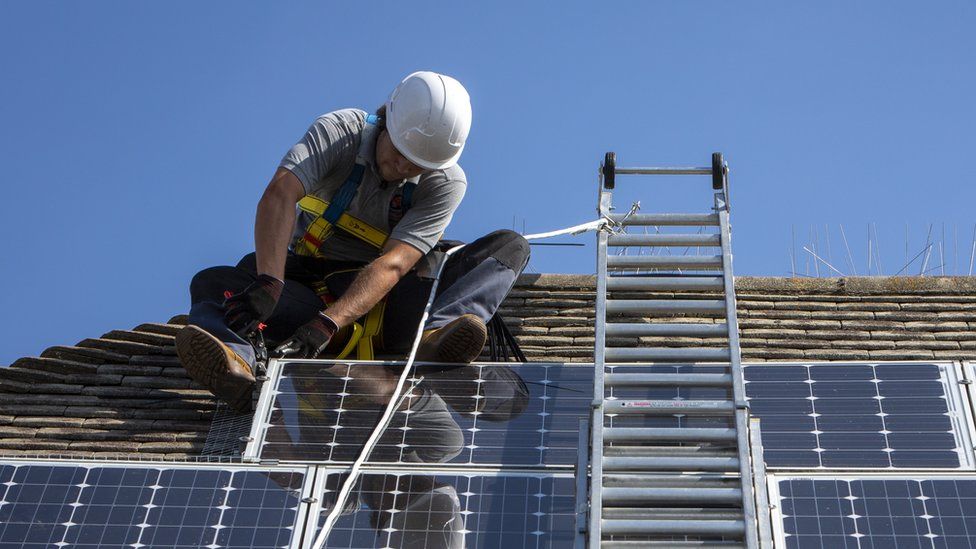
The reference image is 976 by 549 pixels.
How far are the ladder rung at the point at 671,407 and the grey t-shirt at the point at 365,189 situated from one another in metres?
2.50

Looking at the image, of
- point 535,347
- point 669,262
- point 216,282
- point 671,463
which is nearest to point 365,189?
point 216,282

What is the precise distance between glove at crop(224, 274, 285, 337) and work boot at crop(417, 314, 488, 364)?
0.91 m

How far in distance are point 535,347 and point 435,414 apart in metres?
1.99

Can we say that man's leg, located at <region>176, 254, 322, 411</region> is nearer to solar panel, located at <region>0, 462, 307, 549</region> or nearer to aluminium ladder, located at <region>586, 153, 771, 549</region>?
solar panel, located at <region>0, 462, 307, 549</region>

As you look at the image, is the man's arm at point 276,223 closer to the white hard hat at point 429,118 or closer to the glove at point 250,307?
the glove at point 250,307

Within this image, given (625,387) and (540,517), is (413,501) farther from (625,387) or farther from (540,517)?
(625,387)

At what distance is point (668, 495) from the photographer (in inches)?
238

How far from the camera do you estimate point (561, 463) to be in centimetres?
692

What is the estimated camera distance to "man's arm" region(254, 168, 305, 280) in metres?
8.34

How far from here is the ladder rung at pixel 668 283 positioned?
24.6 feet

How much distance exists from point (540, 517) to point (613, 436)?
480 millimetres

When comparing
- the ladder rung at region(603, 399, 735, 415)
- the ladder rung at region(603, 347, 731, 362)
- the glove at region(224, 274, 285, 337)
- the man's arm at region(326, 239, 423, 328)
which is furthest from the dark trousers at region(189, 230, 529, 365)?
the ladder rung at region(603, 399, 735, 415)

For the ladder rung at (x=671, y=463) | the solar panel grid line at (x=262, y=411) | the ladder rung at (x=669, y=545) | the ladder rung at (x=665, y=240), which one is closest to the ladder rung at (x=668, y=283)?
the ladder rung at (x=665, y=240)

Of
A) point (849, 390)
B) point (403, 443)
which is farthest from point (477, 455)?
point (849, 390)
